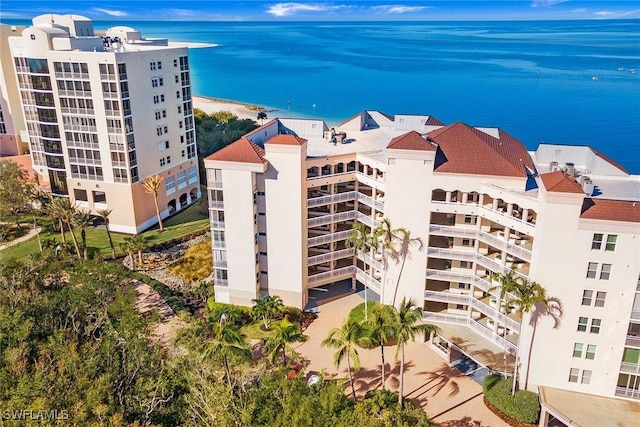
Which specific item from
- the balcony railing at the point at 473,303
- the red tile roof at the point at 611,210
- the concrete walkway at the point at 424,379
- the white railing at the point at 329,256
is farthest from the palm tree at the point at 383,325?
the red tile roof at the point at 611,210

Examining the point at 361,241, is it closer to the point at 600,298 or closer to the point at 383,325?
the point at 383,325

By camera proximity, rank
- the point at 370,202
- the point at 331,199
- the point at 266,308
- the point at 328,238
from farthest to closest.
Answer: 1. the point at 328,238
2. the point at 331,199
3. the point at 370,202
4. the point at 266,308

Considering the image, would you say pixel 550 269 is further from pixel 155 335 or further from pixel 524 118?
pixel 524 118

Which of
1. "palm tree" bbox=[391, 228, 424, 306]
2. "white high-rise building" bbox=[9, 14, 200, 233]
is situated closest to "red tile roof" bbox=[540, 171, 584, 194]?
"palm tree" bbox=[391, 228, 424, 306]

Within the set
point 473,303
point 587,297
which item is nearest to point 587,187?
point 587,297

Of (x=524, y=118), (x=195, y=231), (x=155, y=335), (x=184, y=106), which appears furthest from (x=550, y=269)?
(x=524, y=118)

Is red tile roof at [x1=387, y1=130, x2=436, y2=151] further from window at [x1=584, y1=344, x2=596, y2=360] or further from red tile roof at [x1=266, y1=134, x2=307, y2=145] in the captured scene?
window at [x1=584, y1=344, x2=596, y2=360]
